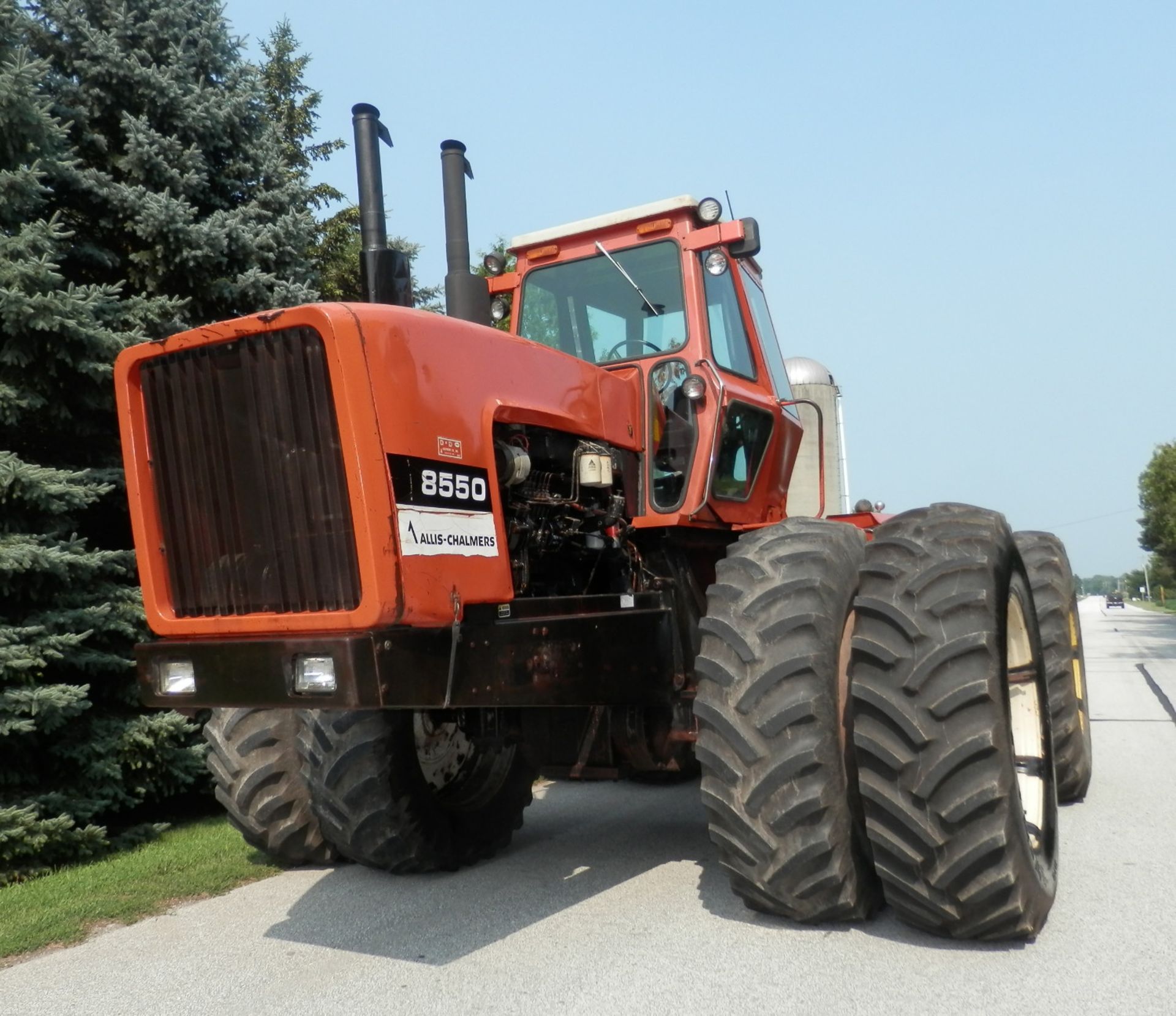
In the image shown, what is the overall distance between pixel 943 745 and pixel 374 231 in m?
2.95

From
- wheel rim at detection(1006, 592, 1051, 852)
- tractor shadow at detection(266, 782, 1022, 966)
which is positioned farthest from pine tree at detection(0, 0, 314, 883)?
wheel rim at detection(1006, 592, 1051, 852)

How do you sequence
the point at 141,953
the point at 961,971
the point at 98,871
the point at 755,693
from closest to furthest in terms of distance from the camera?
the point at 961,971 → the point at 755,693 → the point at 141,953 → the point at 98,871

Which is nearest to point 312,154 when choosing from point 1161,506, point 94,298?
point 94,298

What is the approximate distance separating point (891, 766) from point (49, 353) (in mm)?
4979

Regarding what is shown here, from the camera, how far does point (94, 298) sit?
610 centimetres

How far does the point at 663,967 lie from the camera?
11.7 feet

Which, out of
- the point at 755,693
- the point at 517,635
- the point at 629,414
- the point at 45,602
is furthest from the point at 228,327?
the point at 45,602

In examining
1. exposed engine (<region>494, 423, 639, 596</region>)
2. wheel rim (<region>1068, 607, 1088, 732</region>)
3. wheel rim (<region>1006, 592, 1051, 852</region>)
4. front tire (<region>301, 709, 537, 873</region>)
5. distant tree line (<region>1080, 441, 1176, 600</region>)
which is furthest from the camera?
distant tree line (<region>1080, 441, 1176, 600</region>)

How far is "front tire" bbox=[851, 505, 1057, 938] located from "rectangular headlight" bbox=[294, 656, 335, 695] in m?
1.68

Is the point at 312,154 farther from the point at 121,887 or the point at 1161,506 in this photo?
the point at 1161,506

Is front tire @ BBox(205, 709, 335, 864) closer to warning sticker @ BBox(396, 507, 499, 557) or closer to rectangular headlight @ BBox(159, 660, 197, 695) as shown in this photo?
rectangular headlight @ BBox(159, 660, 197, 695)

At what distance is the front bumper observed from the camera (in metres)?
3.29

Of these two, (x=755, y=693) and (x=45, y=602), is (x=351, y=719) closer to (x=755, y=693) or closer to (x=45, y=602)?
(x=755, y=693)

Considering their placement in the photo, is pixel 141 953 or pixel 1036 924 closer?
pixel 1036 924
